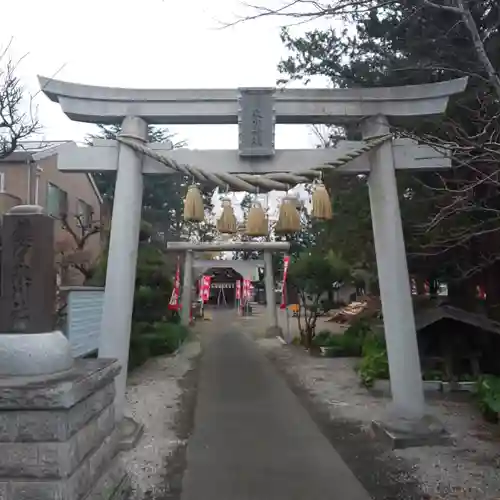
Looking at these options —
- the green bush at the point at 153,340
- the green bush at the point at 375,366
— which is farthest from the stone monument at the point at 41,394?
the green bush at the point at 153,340

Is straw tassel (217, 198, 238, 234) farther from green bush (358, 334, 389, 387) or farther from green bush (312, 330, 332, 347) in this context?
green bush (312, 330, 332, 347)

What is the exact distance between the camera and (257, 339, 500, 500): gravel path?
19.4 feet

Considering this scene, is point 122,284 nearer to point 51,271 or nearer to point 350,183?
point 51,271

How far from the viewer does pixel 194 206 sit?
7.51 meters

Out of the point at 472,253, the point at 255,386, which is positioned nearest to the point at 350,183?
the point at 472,253

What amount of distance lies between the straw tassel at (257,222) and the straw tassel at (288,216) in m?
0.19

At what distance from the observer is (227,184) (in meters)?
7.43

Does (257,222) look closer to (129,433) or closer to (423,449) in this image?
(129,433)

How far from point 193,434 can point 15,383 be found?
4.79m

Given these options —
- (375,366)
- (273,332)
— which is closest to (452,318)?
(375,366)

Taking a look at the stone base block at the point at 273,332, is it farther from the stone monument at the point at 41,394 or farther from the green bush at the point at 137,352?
the stone monument at the point at 41,394

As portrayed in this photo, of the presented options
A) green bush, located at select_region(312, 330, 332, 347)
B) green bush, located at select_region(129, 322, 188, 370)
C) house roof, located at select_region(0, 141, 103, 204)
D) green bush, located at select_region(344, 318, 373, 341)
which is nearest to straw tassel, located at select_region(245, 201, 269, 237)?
green bush, located at select_region(129, 322, 188, 370)

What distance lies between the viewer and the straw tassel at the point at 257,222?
7.52 m

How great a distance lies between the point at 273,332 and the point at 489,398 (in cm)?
1578
